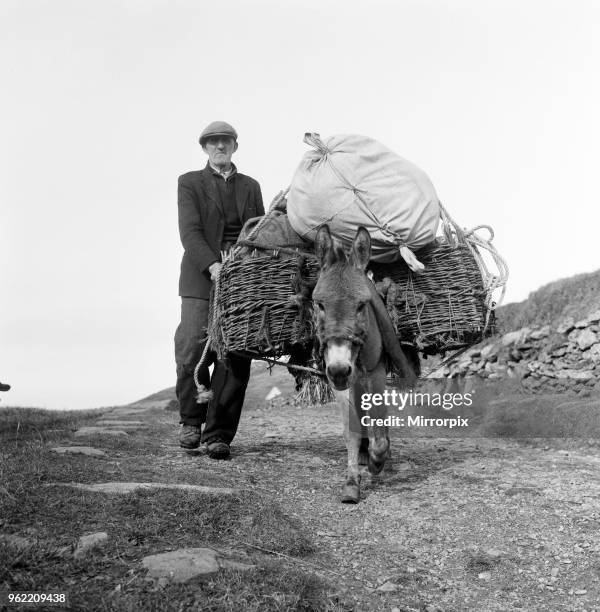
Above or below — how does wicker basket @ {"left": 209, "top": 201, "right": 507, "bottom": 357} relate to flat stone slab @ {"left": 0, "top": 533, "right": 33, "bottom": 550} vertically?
above

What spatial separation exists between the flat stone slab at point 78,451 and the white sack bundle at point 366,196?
3.11m

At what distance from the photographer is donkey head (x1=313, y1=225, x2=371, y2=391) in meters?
4.75

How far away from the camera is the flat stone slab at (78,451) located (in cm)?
628

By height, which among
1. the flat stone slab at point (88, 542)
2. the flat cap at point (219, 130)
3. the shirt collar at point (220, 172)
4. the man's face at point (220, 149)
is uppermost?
the flat cap at point (219, 130)

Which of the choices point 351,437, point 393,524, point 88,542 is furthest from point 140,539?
point 351,437

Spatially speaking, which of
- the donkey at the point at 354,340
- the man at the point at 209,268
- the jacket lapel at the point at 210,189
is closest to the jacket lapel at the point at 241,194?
the man at the point at 209,268

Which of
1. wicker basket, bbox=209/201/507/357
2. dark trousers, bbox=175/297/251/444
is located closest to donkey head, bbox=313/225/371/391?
wicker basket, bbox=209/201/507/357

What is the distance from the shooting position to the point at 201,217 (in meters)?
7.45

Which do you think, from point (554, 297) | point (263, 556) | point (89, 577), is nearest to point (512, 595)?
point (263, 556)

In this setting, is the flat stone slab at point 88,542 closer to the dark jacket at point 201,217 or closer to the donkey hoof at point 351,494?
the donkey hoof at point 351,494

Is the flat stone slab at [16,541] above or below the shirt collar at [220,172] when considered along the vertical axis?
below

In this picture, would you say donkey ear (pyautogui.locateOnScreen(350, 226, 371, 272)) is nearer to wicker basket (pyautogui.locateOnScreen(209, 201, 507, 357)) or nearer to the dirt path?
wicker basket (pyautogui.locateOnScreen(209, 201, 507, 357))

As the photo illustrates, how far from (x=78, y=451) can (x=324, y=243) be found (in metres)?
3.34

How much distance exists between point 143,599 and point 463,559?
7.29 feet
